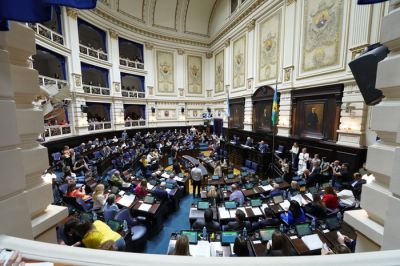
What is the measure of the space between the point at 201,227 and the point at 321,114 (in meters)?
8.80

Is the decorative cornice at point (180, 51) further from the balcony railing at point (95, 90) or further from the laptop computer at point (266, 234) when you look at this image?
the laptop computer at point (266, 234)

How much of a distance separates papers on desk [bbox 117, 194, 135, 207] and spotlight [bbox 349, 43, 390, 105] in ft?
19.2

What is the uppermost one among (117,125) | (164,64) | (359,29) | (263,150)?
(164,64)

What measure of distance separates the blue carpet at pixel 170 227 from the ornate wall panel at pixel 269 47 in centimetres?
998

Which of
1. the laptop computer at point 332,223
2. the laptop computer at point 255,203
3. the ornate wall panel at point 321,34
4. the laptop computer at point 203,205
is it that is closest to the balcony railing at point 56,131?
the laptop computer at point 203,205

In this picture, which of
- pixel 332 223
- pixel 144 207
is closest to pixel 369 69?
pixel 332 223

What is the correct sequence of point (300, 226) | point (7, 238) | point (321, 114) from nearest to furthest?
point (7, 238)
point (300, 226)
point (321, 114)

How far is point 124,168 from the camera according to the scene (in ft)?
31.6

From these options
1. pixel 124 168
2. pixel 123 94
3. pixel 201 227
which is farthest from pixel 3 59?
pixel 123 94

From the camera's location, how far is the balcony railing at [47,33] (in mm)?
9594

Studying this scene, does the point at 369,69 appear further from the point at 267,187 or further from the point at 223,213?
the point at 267,187

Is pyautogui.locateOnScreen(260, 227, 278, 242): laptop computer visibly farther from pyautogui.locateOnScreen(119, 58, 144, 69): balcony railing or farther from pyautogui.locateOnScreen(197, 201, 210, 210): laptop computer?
pyautogui.locateOnScreen(119, 58, 144, 69): balcony railing

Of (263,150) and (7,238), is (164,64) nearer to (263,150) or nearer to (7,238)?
(263,150)

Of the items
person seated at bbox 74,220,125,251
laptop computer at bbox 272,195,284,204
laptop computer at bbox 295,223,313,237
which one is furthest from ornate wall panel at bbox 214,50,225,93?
person seated at bbox 74,220,125,251
